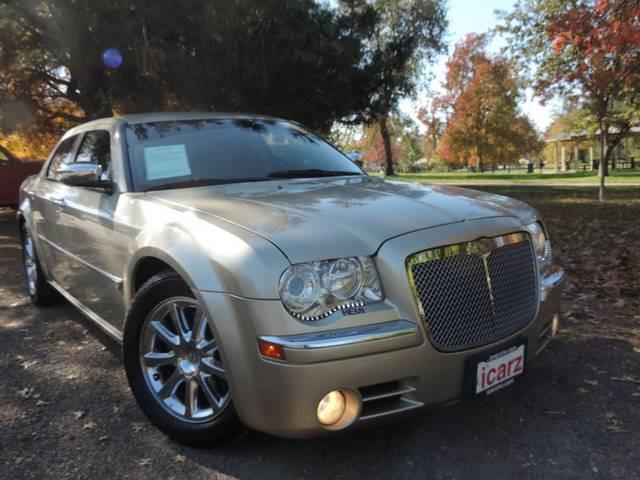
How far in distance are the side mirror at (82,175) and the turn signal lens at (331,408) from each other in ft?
6.65

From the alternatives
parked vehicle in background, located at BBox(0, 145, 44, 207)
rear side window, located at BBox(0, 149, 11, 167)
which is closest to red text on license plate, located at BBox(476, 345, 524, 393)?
parked vehicle in background, located at BBox(0, 145, 44, 207)

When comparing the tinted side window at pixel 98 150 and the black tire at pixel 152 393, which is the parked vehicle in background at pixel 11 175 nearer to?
the tinted side window at pixel 98 150

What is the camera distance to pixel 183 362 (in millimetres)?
2574

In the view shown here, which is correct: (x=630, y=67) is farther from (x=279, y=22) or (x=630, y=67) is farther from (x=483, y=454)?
(x=483, y=454)

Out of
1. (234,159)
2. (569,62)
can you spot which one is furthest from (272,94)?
(234,159)

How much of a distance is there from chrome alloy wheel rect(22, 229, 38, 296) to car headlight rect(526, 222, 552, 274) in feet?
13.9

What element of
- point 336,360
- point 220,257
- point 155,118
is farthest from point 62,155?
point 336,360

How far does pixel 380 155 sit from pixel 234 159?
63363 millimetres

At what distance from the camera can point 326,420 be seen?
2.12 metres

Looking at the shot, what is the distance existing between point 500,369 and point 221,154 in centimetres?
211

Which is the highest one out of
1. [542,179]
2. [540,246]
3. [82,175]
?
[82,175]

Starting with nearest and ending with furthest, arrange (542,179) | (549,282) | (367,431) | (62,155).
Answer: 1. (367,431)
2. (549,282)
3. (62,155)
4. (542,179)

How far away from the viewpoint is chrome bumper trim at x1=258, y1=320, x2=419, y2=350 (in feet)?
6.60

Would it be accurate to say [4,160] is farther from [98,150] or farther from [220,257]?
[220,257]
